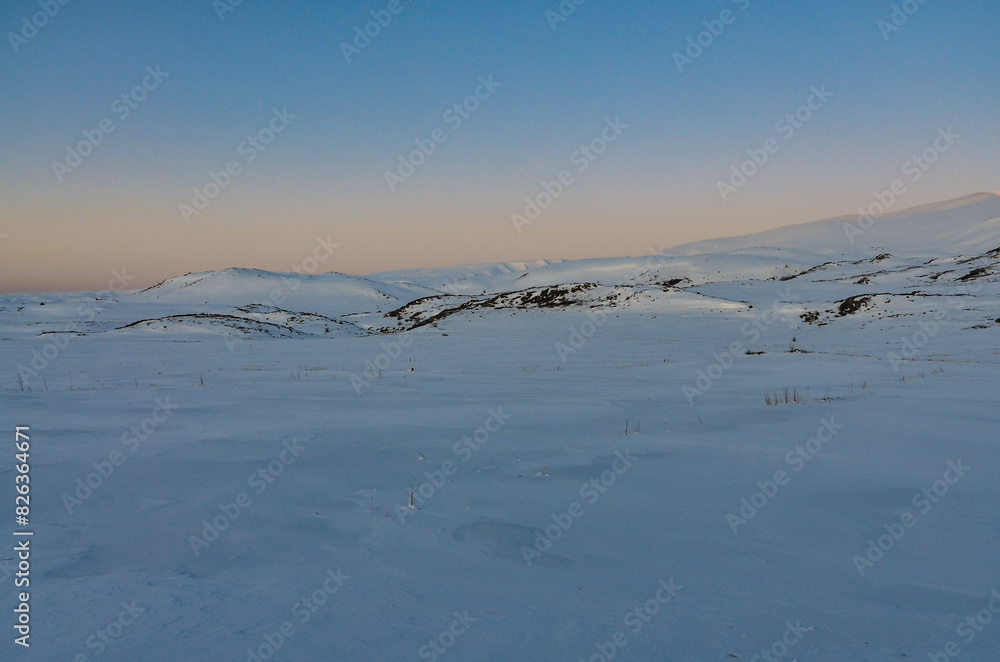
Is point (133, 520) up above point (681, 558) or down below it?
above

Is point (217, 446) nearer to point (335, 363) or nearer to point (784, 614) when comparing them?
point (784, 614)

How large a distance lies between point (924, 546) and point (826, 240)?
210302mm

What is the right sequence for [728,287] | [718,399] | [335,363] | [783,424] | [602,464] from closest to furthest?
[602,464]
[783,424]
[718,399]
[335,363]
[728,287]

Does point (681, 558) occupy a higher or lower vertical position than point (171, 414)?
lower

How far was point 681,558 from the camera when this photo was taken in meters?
3.70

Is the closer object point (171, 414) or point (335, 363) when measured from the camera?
point (171, 414)

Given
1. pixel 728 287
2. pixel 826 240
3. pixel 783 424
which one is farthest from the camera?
pixel 826 240

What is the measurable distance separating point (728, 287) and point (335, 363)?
44428 mm

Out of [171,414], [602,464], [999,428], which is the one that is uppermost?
[171,414]

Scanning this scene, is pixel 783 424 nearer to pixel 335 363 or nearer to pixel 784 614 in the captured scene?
pixel 784 614

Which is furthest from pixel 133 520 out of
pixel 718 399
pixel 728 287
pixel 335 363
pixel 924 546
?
pixel 728 287

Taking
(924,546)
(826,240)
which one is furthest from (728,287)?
(826,240)

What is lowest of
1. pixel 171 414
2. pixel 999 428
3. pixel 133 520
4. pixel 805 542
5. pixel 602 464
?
pixel 999 428

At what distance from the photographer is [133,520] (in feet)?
13.5
